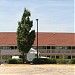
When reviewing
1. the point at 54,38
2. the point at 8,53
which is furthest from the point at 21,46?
the point at 54,38

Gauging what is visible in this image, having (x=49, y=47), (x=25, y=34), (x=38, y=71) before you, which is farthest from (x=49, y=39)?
(x=38, y=71)

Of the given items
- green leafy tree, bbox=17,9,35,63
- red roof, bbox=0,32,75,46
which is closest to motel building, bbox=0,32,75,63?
→ red roof, bbox=0,32,75,46

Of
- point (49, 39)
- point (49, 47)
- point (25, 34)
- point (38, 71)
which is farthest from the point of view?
point (49, 39)

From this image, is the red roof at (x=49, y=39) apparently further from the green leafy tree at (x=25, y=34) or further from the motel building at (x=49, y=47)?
the green leafy tree at (x=25, y=34)

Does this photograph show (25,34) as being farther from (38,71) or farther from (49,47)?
(38,71)

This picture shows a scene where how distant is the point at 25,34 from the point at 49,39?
1797cm

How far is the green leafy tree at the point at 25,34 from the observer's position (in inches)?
2205

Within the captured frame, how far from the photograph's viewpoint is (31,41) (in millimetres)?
56344

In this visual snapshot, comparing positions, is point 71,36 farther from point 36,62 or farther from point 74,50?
point 36,62

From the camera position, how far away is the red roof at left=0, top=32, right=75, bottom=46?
71.9 meters

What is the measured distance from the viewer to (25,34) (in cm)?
5656

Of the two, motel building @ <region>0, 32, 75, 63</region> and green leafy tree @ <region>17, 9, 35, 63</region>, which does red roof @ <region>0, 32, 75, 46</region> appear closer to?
motel building @ <region>0, 32, 75, 63</region>

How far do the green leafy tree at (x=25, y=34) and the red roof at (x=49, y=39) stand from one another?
1444 centimetres

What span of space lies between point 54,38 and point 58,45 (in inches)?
150
